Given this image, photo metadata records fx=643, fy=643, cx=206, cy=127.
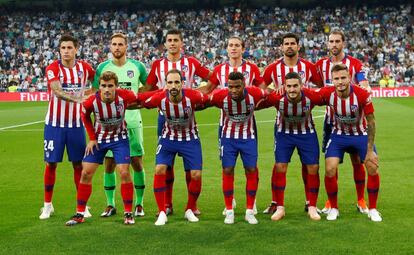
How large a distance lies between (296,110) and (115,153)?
2.13 m

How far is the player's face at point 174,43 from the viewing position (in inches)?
312

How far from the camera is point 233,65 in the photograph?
315 inches

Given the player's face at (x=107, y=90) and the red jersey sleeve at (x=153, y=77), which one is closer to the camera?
the player's face at (x=107, y=90)

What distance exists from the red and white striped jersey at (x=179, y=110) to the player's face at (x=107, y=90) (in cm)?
40

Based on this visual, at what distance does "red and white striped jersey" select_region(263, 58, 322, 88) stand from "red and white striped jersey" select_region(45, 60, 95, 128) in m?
2.30

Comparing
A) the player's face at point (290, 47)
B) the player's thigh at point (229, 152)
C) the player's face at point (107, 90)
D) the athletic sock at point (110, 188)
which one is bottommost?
the athletic sock at point (110, 188)

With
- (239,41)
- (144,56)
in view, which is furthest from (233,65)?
(144,56)

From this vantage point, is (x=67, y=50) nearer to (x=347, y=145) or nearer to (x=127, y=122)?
(x=127, y=122)

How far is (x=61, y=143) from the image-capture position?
778 cm

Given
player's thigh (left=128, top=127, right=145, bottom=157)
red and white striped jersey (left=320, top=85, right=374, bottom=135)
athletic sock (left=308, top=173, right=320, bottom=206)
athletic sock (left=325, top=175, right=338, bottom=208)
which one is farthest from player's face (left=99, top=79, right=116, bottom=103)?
athletic sock (left=325, top=175, right=338, bottom=208)

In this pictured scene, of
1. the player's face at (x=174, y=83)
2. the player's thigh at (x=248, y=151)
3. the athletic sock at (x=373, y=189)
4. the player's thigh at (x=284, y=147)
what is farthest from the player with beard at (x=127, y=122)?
the athletic sock at (x=373, y=189)

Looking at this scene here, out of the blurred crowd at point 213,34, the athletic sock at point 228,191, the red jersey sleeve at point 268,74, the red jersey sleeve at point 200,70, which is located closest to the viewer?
the athletic sock at point 228,191

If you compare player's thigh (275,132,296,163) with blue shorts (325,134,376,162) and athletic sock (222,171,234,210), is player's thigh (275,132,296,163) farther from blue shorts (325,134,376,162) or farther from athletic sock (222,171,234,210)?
athletic sock (222,171,234,210)

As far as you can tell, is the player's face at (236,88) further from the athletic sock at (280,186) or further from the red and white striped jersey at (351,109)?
the athletic sock at (280,186)
